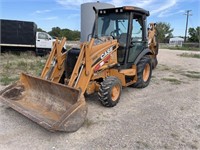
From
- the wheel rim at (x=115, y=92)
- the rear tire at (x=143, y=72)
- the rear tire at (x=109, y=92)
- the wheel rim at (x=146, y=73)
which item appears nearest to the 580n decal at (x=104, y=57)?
the rear tire at (x=109, y=92)

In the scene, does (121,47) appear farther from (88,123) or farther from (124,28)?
(88,123)

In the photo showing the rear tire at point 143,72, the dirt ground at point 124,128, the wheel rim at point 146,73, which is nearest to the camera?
the dirt ground at point 124,128

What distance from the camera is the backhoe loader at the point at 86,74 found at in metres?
3.69

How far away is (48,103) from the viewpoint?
4168 millimetres

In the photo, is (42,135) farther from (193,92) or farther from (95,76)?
(193,92)

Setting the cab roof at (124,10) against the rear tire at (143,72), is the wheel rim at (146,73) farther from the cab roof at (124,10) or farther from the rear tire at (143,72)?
the cab roof at (124,10)

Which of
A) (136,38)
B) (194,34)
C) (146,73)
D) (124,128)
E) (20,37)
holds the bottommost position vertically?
(124,128)

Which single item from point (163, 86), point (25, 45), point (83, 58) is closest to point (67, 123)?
point (83, 58)

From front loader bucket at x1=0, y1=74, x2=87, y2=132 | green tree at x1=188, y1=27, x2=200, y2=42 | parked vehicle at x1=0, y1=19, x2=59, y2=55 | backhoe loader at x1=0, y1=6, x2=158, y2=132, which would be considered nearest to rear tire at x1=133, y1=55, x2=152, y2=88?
backhoe loader at x1=0, y1=6, x2=158, y2=132

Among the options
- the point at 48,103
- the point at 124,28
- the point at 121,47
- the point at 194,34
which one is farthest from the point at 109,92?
the point at 194,34

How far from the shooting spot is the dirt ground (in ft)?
10.8

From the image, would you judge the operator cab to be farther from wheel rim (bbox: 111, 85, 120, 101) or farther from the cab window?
the cab window

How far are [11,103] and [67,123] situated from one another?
137 centimetres

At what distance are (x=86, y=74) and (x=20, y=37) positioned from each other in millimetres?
11854
